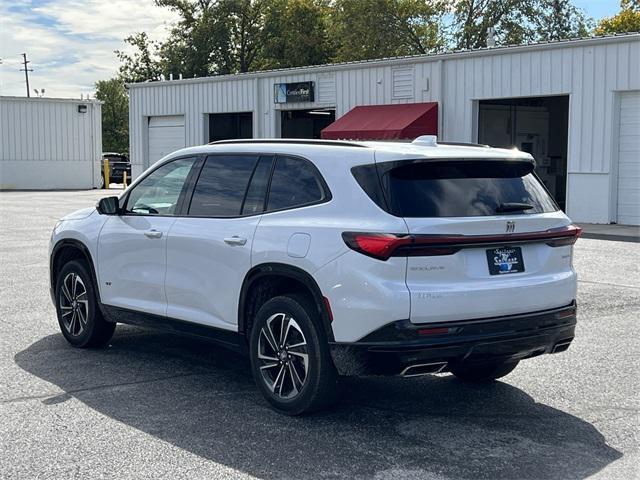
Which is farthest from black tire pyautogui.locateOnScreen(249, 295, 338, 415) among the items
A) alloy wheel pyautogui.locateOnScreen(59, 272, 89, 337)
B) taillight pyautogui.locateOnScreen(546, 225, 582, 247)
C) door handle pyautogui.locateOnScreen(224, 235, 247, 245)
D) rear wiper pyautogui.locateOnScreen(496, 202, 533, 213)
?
alloy wheel pyautogui.locateOnScreen(59, 272, 89, 337)

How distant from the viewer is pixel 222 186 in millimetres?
6434

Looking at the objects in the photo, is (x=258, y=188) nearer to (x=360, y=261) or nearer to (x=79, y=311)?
(x=360, y=261)

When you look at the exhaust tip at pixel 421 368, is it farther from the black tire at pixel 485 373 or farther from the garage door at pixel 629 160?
the garage door at pixel 629 160

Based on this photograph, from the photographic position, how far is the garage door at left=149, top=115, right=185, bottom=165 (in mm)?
33875

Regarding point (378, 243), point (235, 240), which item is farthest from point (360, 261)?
point (235, 240)

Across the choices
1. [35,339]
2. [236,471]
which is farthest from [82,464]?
[35,339]

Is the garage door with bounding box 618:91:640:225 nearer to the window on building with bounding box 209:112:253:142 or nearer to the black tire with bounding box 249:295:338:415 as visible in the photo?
the window on building with bounding box 209:112:253:142

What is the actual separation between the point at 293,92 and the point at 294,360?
23459 mm

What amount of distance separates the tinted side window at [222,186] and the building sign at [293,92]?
2171cm

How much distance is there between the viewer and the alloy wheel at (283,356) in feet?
18.4

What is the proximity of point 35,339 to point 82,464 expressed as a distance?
344cm

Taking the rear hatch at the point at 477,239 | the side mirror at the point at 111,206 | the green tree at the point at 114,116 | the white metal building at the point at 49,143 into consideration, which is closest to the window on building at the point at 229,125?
the white metal building at the point at 49,143

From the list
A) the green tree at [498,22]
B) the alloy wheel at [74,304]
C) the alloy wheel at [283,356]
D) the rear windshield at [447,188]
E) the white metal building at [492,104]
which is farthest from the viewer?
the green tree at [498,22]

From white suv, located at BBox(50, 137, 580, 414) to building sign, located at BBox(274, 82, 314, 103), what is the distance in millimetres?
21570
